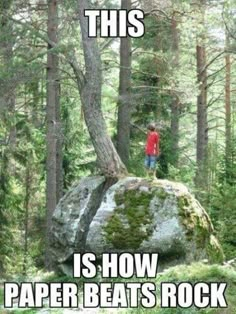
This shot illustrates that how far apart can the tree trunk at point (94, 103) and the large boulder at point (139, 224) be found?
2.12ft

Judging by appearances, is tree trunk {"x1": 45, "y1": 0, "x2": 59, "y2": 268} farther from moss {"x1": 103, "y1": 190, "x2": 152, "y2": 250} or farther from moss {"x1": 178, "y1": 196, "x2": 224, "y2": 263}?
moss {"x1": 178, "y1": 196, "x2": 224, "y2": 263}

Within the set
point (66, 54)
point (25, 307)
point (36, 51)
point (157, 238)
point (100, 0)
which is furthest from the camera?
point (100, 0)

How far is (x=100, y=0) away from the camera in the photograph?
1728 cm

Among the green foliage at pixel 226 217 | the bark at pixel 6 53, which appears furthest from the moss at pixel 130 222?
the bark at pixel 6 53

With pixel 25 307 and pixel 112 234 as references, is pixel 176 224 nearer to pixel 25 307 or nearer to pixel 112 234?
pixel 112 234

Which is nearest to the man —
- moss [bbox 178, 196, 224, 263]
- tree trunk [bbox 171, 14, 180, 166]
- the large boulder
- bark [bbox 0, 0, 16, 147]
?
the large boulder

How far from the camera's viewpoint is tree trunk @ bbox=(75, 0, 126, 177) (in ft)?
40.4

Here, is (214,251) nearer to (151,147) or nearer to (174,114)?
(151,147)

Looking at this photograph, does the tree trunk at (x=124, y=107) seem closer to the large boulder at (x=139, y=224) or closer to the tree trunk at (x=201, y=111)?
the tree trunk at (x=201, y=111)

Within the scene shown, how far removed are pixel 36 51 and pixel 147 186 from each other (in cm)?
583

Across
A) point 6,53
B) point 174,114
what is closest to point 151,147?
point 6,53

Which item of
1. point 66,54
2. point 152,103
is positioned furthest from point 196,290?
point 152,103

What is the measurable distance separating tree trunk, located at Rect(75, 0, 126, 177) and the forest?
2 cm

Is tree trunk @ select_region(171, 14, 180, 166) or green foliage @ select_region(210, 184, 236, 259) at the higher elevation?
tree trunk @ select_region(171, 14, 180, 166)
